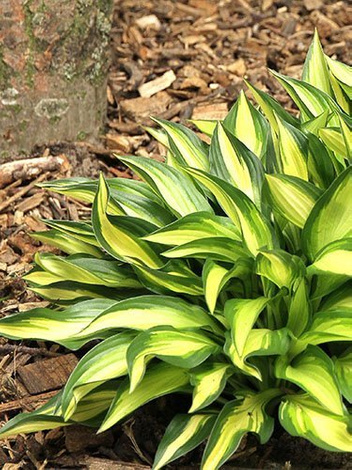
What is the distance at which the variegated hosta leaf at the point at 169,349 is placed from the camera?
2.22 meters

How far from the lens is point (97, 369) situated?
2340mm

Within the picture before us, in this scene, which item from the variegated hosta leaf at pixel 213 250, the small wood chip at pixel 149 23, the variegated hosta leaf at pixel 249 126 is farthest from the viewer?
the small wood chip at pixel 149 23

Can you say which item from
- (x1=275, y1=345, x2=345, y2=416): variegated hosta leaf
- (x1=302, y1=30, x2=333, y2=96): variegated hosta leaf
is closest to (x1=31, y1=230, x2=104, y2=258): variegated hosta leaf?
(x1=275, y1=345, x2=345, y2=416): variegated hosta leaf

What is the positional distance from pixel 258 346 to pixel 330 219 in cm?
41

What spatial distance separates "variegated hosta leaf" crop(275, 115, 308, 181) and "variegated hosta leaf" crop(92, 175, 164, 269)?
0.45 metres

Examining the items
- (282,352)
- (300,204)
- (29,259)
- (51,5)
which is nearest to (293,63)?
(51,5)

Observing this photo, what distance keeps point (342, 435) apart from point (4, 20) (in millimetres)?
2120

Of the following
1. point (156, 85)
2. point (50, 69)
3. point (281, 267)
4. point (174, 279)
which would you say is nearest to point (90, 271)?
point (174, 279)

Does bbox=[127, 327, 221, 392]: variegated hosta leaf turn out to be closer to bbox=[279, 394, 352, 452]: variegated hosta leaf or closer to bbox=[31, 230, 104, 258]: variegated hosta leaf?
bbox=[279, 394, 352, 452]: variegated hosta leaf

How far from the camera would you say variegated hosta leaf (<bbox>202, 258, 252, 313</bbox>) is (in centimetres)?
233

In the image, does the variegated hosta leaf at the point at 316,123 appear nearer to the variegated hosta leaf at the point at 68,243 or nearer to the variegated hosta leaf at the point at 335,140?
the variegated hosta leaf at the point at 335,140

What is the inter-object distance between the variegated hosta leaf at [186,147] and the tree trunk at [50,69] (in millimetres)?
844

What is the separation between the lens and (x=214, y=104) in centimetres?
430

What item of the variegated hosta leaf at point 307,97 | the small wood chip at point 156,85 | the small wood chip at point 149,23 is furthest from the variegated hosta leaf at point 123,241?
the small wood chip at point 149,23
